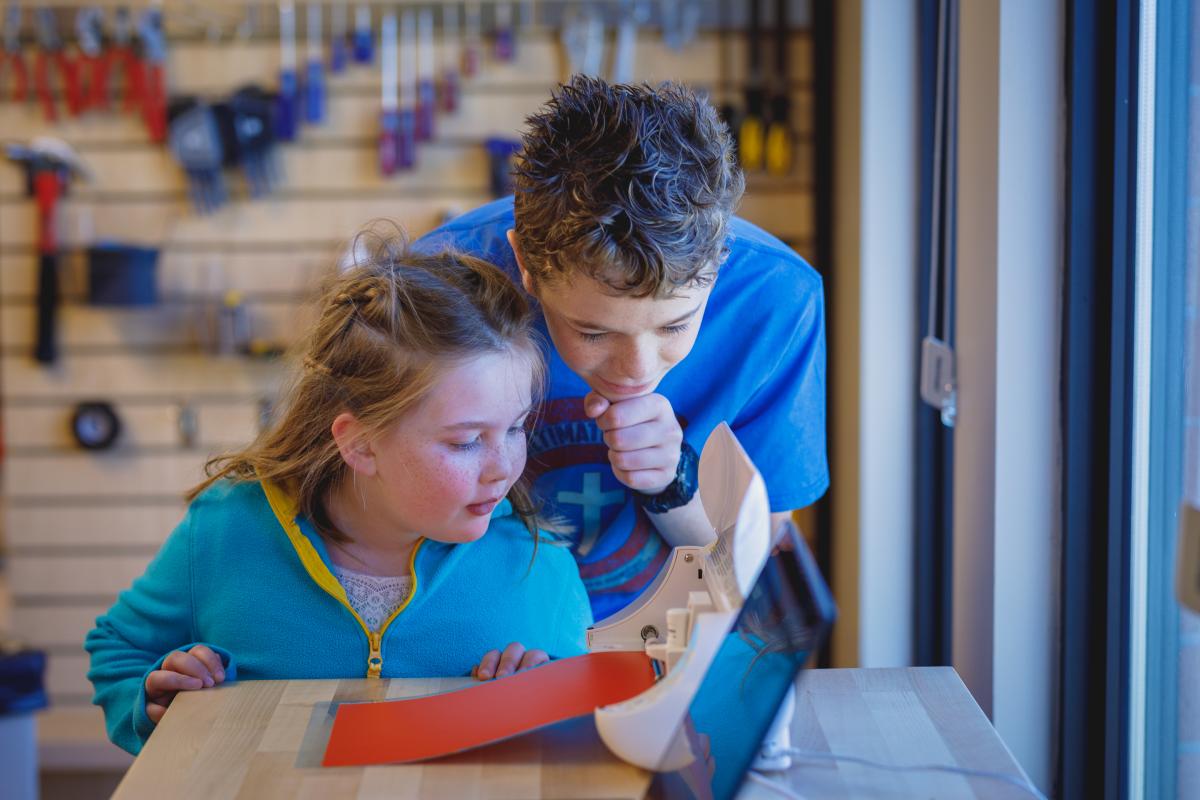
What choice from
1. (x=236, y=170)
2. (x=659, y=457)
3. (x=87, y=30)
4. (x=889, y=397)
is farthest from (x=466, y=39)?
(x=659, y=457)

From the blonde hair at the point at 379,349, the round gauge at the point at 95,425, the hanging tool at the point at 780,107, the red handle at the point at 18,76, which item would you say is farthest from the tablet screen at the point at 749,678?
the red handle at the point at 18,76

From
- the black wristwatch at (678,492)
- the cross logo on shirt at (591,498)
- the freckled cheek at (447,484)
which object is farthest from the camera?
the cross logo on shirt at (591,498)

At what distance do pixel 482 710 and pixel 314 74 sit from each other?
2463mm

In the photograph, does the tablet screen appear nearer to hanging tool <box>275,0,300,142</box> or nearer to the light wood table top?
the light wood table top

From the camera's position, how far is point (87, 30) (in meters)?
3.17

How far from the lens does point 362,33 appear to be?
3219mm

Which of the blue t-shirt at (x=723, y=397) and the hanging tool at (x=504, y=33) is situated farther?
the hanging tool at (x=504, y=33)

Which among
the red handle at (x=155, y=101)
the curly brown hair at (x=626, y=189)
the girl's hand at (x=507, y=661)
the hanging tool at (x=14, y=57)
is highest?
the hanging tool at (x=14, y=57)

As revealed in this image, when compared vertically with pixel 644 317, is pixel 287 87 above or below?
above

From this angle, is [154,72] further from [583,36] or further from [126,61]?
[583,36]

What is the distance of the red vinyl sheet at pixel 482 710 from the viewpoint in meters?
1.13

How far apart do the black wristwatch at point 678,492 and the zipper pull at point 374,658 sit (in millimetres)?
432

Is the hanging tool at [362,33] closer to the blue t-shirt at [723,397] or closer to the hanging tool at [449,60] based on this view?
the hanging tool at [449,60]

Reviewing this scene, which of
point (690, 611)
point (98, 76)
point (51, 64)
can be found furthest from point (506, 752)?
point (51, 64)
